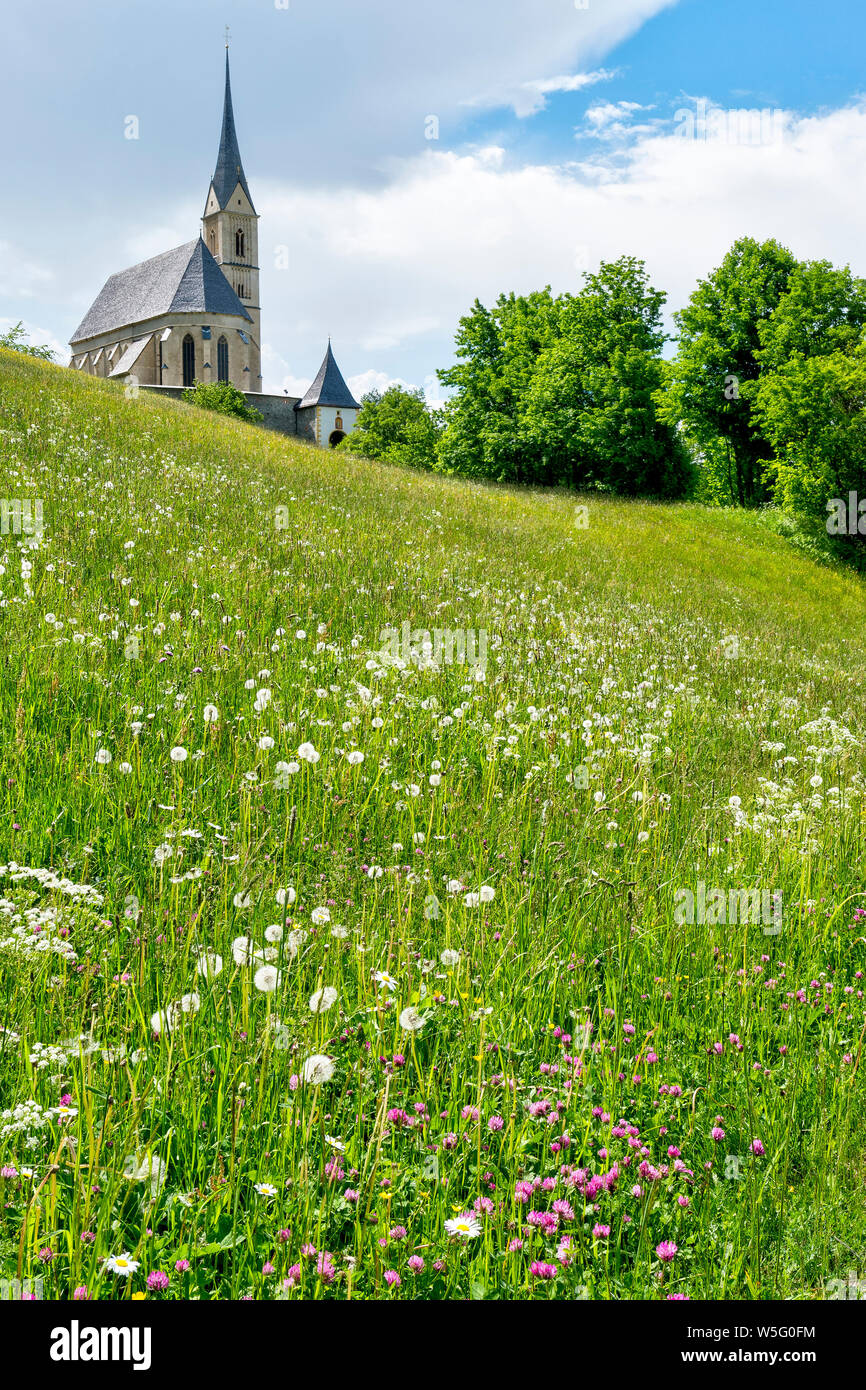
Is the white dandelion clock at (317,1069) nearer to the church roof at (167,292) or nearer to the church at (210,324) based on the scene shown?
the church at (210,324)

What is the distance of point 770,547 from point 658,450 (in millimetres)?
16877

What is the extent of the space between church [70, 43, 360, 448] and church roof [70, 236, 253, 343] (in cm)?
10

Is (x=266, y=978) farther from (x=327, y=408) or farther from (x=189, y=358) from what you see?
(x=327, y=408)

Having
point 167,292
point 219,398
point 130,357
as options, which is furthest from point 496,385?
point 167,292

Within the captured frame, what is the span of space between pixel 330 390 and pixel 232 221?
2770cm

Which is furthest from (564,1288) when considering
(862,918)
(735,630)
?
(735,630)

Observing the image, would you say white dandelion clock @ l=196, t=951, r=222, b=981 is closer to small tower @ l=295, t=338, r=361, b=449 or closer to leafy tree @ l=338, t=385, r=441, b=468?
leafy tree @ l=338, t=385, r=441, b=468

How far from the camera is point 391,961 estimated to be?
2.94m

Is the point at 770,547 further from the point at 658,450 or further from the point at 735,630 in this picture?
the point at 658,450

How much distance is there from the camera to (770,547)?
85.7ft

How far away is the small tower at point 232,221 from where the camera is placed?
354ft

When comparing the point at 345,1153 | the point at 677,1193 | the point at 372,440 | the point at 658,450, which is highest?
the point at 372,440

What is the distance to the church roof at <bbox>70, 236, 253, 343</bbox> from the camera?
8699cm
